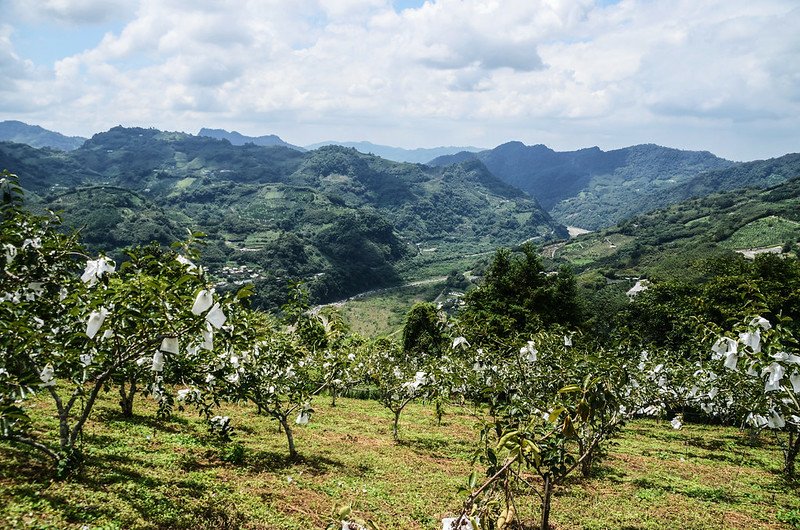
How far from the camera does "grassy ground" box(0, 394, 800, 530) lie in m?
7.73

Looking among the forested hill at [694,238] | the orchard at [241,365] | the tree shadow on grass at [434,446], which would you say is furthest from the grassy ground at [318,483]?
the forested hill at [694,238]

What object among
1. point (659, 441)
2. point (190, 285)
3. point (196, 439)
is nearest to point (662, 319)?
point (659, 441)

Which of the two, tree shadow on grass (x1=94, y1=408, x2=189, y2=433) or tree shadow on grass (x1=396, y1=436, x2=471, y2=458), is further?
tree shadow on grass (x1=396, y1=436, x2=471, y2=458)

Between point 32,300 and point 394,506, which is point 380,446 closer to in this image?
point 394,506

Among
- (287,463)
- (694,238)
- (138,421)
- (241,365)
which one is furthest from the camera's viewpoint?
(694,238)

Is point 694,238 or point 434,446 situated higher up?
point 694,238

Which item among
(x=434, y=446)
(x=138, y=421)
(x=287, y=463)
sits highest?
(x=138, y=421)

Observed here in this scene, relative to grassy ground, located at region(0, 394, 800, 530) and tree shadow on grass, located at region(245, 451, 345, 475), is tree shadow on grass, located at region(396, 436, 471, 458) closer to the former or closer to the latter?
grassy ground, located at region(0, 394, 800, 530)

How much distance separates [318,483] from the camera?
11133 mm

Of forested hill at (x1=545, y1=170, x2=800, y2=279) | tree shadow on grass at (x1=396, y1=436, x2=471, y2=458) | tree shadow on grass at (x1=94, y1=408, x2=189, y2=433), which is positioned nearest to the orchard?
tree shadow on grass at (x1=94, y1=408, x2=189, y2=433)

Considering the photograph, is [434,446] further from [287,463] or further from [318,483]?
[318,483]

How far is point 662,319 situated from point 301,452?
130 ft

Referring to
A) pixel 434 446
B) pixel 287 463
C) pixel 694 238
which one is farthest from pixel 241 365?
pixel 694 238

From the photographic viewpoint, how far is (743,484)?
45.8ft
